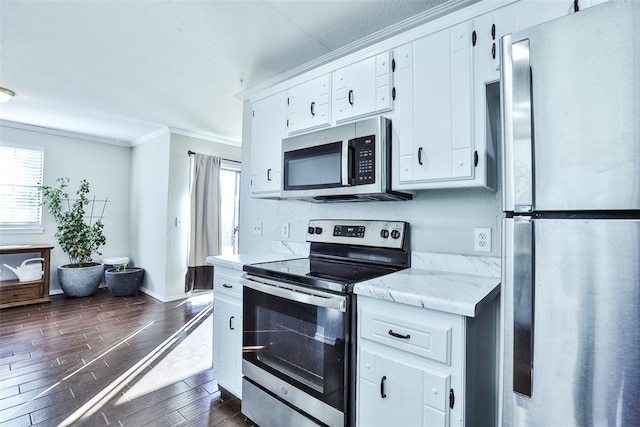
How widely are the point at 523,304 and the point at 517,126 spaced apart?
488mm

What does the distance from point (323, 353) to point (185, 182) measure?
3.71m

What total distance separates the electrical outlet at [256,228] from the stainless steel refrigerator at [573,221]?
2.09 meters

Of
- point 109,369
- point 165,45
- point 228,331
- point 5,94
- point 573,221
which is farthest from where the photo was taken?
point 5,94

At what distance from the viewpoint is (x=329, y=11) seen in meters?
1.76

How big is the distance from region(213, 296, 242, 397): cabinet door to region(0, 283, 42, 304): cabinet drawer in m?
3.47

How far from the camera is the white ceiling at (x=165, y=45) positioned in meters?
1.77

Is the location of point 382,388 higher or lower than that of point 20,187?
lower

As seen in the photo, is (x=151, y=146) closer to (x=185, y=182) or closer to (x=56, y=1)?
(x=185, y=182)

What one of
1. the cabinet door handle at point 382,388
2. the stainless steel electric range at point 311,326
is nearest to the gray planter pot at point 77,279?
the stainless steel electric range at point 311,326

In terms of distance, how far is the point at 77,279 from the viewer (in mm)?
4258

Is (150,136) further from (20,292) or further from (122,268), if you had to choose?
(20,292)

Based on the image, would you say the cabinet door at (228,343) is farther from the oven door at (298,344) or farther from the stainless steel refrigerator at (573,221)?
the stainless steel refrigerator at (573,221)

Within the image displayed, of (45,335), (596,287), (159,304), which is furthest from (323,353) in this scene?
(159,304)

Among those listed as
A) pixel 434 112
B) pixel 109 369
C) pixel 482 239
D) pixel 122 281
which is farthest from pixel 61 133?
pixel 482 239
